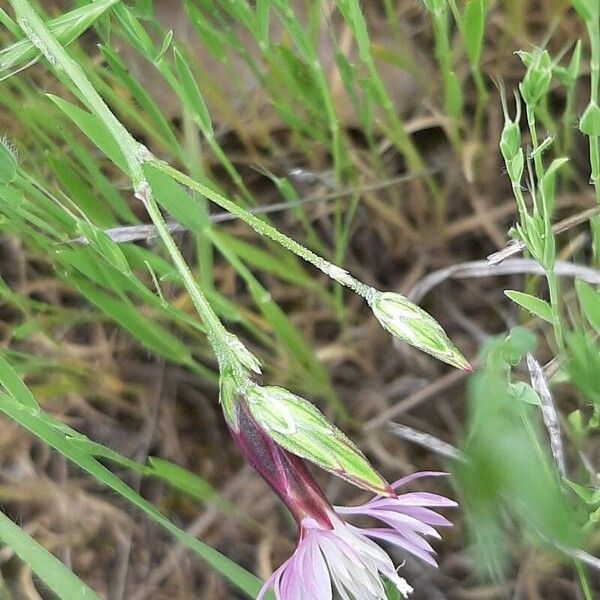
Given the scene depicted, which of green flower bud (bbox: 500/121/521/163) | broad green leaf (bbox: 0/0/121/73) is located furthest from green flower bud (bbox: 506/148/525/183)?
broad green leaf (bbox: 0/0/121/73)

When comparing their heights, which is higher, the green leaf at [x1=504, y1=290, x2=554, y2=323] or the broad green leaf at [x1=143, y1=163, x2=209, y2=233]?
the broad green leaf at [x1=143, y1=163, x2=209, y2=233]

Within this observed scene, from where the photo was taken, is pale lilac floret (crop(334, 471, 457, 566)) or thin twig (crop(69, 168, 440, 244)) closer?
pale lilac floret (crop(334, 471, 457, 566))

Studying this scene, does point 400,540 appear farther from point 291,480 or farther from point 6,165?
point 6,165

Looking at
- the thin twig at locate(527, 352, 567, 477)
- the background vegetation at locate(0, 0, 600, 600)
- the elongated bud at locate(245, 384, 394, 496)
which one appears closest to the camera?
the elongated bud at locate(245, 384, 394, 496)

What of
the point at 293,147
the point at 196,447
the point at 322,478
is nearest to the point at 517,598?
the point at 322,478

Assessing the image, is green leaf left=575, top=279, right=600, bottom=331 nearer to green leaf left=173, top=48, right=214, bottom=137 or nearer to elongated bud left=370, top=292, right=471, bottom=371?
elongated bud left=370, top=292, right=471, bottom=371

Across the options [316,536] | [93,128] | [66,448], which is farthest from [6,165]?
[316,536]
